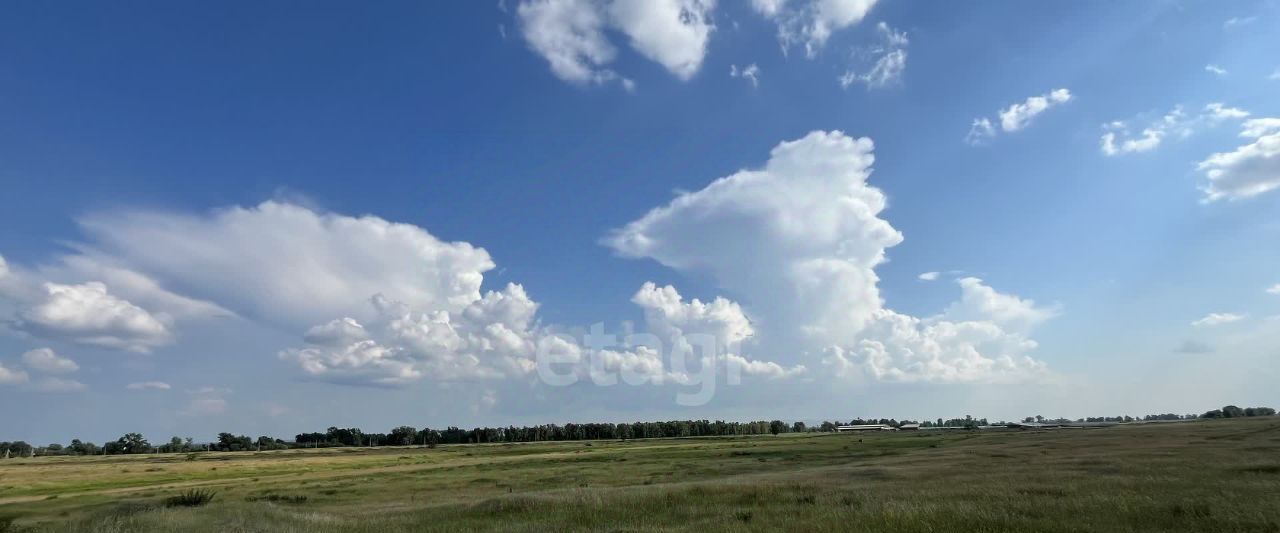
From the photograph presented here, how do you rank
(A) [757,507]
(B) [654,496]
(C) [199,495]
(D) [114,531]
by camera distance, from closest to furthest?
(D) [114,531], (A) [757,507], (B) [654,496], (C) [199,495]

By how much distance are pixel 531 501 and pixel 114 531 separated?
14.1 metres

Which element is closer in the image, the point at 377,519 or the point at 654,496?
the point at 377,519

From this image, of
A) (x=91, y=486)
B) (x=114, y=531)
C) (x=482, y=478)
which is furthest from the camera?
(x=91, y=486)

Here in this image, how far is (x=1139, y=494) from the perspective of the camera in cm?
1998

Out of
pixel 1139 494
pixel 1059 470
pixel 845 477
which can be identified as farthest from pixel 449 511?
pixel 1059 470

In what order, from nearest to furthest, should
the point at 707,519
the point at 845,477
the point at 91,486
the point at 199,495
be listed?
1. the point at 707,519
2. the point at 199,495
3. the point at 845,477
4. the point at 91,486

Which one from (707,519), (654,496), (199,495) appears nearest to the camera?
(707,519)

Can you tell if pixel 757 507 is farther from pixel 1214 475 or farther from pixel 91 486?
pixel 91 486

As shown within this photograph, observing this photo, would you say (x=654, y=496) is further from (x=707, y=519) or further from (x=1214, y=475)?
(x=1214, y=475)

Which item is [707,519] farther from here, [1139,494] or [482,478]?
[482,478]

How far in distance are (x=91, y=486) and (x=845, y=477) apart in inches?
3072

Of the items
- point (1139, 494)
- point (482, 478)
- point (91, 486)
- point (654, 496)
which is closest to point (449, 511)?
point (654, 496)

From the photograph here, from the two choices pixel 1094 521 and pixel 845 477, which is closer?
pixel 1094 521

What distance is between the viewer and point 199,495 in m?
31.5
